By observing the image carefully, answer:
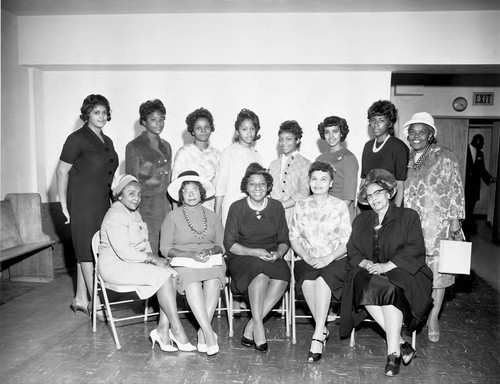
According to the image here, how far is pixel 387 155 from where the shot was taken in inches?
165

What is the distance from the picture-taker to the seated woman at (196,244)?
12.1 feet

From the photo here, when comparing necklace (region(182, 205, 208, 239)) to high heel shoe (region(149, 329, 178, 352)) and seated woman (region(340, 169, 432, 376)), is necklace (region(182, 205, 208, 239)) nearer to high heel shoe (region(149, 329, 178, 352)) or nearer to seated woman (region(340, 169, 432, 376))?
high heel shoe (region(149, 329, 178, 352))

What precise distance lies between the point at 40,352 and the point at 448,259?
3.09 meters

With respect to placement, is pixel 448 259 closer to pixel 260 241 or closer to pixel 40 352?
pixel 260 241

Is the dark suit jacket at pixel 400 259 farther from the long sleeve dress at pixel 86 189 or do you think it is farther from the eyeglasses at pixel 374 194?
the long sleeve dress at pixel 86 189

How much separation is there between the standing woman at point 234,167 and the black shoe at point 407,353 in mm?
1827

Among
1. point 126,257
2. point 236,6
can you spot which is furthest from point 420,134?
point 236,6

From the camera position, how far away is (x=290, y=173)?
445 centimetres

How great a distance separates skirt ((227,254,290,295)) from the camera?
3.79 m

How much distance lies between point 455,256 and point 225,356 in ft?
6.06

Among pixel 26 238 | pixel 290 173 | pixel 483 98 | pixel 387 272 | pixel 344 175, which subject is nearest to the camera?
pixel 387 272

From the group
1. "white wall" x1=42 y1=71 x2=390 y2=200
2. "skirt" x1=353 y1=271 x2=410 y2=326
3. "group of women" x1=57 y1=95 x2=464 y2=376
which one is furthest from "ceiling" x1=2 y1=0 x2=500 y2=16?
"skirt" x1=353 y1=271 x2=410 y2=326

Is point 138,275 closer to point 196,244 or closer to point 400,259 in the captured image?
point 196,244

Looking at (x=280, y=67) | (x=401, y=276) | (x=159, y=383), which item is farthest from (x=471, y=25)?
(x=159, y=383)
